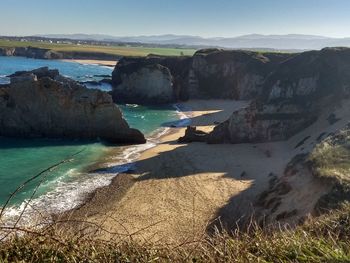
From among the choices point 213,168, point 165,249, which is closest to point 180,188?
point 213,168

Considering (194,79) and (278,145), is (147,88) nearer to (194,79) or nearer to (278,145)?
(194,79)

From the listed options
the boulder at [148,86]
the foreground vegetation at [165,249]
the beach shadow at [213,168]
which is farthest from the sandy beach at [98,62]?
the foreground vegetation at [165,249]

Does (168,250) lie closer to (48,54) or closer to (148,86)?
(148,86)

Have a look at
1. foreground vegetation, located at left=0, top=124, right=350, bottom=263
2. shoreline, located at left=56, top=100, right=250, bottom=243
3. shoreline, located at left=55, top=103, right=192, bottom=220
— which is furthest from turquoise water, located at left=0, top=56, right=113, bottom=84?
foreground vegetation, located at left=0, top=124, right=350, bottom=263

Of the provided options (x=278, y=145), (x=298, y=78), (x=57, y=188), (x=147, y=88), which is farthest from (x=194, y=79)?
(x=57, y=188)

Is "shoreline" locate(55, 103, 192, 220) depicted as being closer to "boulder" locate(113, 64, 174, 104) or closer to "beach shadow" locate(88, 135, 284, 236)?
"beach shadow" locate(88, 135, 284, 236)

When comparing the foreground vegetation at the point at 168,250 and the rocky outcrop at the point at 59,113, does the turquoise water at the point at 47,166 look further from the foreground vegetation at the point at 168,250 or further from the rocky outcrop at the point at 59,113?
the foreground vegetation at the point at 168,250
